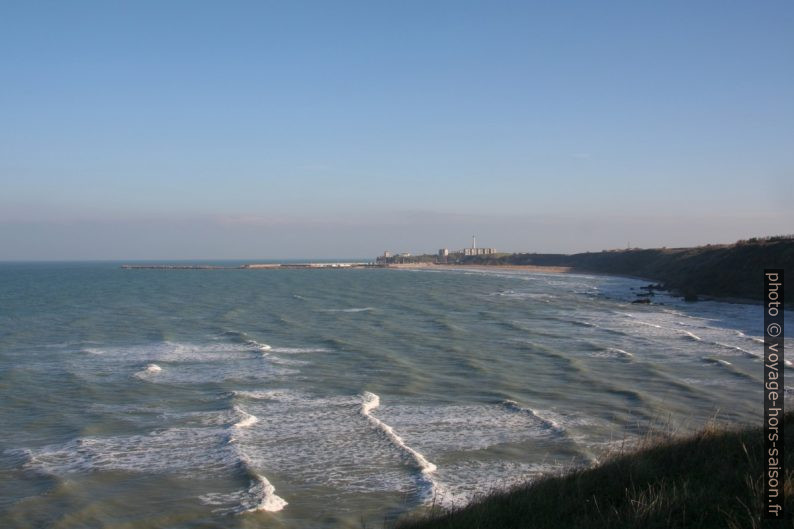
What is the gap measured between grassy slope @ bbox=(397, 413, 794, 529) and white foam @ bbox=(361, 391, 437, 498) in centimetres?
362

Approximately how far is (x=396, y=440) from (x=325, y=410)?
11.1 feet

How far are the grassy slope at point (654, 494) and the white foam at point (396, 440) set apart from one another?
362 cm

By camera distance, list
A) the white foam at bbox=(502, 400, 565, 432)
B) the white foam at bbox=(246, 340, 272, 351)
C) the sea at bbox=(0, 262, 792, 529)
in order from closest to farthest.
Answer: the sea at bbox=(0, 262, 792, 529) < the white foam at bbox=(502, 400, 565, 432) < the white foam at bbox=(246, 340, 272, 351)

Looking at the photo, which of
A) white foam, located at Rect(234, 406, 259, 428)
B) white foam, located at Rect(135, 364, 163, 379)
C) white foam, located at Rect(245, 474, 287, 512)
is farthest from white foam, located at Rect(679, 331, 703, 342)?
white foam, located at Rect(245, 474, 287, 512)

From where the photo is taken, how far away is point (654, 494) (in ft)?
26.1

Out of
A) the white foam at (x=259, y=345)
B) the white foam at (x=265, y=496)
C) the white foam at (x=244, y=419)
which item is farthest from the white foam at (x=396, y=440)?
the white foam at (x=259, y=345)

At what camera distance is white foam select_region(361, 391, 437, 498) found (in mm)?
13047

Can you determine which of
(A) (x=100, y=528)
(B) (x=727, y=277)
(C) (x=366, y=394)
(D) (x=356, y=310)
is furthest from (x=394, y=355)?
(B) (x=727, y=277)

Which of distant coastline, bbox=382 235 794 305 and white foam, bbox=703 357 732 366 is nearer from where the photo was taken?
white foam, bbox=703 357 732 366

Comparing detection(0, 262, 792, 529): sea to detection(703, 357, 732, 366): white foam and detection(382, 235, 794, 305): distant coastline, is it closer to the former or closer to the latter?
detection(703, 357, 732, 366): white foam

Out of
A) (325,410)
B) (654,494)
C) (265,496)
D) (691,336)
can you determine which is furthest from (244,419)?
(691,336)

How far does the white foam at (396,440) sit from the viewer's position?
1305cm

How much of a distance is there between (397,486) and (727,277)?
58.3 meters

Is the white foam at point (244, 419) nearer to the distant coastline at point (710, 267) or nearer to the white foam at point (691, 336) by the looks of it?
the white foam at point (691, 336)
